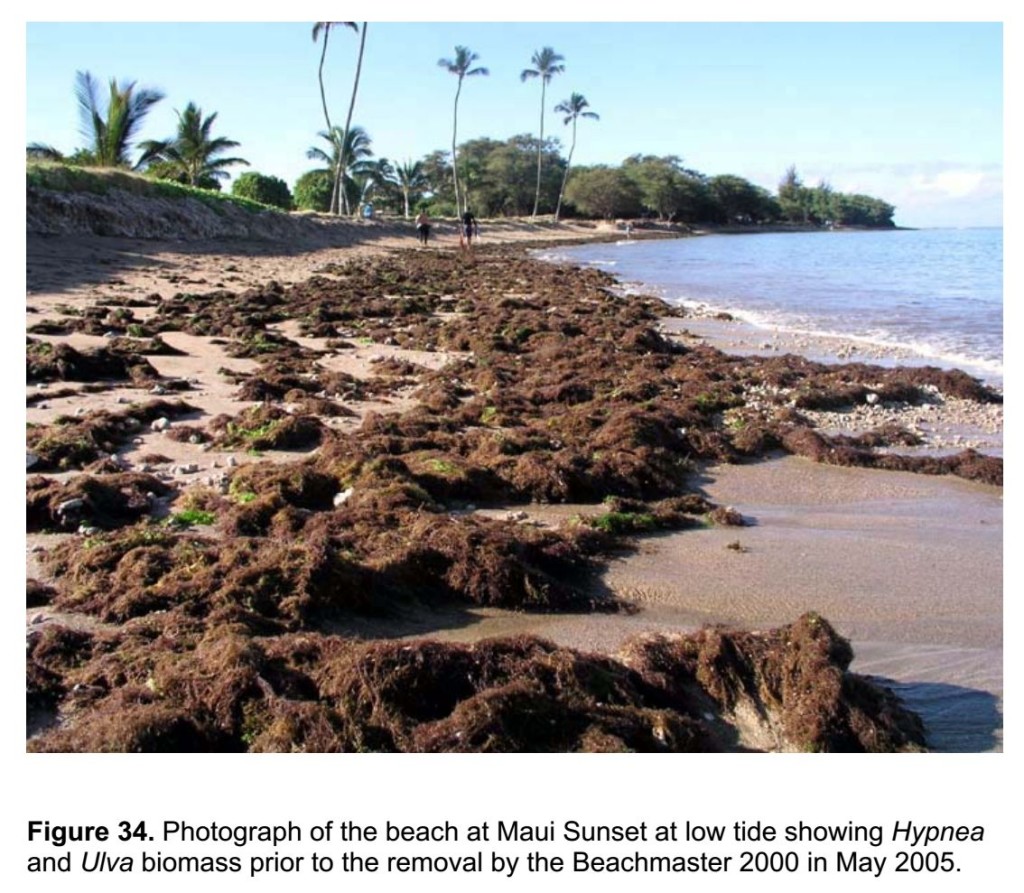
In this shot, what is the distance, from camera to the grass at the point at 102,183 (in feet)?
81.0

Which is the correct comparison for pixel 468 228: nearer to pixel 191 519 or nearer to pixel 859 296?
pixel 859 296

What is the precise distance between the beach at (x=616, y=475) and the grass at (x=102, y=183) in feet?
36.8

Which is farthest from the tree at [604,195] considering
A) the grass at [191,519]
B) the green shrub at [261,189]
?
the grass at [191,519]

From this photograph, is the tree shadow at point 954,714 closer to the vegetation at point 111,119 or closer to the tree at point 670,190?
the vegetation at point 111,119

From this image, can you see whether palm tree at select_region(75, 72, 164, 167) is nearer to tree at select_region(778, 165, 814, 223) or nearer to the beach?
the beach

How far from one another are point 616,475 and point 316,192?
6118cm

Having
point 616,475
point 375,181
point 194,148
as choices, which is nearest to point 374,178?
point 375,181

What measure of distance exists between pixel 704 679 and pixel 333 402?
650cm

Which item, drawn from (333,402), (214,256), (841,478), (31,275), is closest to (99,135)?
(214,256)

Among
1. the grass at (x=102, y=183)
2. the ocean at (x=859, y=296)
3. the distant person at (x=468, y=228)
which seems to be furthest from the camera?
the distant person at (x=468, y=228)

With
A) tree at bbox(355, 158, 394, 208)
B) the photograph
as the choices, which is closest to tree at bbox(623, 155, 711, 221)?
tree at bbox(355, 158, 394, 208)

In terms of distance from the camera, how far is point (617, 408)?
9.62 metres

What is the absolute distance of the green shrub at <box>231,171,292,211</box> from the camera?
53.1 m

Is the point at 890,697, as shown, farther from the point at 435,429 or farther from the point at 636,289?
the point at 636,289
